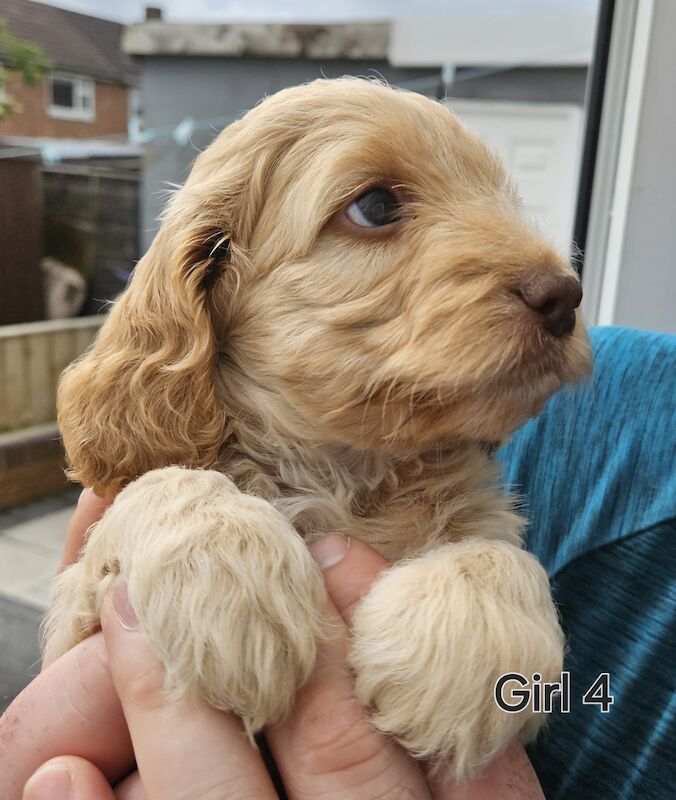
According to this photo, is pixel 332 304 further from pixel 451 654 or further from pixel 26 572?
pixel 26 572

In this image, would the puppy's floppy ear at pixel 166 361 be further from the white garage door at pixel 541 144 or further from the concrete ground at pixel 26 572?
the white garage door at pixel 541 144

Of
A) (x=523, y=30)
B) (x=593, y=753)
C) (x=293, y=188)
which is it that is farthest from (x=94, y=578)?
(x=523, y=30)

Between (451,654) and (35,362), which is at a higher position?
(35,362)

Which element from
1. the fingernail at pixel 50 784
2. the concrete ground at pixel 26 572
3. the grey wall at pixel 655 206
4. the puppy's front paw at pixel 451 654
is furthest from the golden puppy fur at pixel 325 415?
the grey wall at pixel 655 206

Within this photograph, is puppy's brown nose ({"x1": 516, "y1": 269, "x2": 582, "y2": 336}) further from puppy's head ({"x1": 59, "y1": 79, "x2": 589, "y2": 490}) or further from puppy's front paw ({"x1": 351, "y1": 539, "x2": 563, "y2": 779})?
puppy's front paw ({"x1": 351, "y1": 539, "x2": 563, "y2": 779})

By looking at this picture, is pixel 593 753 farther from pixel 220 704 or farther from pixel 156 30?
pixel 156 30

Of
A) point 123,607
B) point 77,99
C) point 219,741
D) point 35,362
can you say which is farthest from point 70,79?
point 219,741
